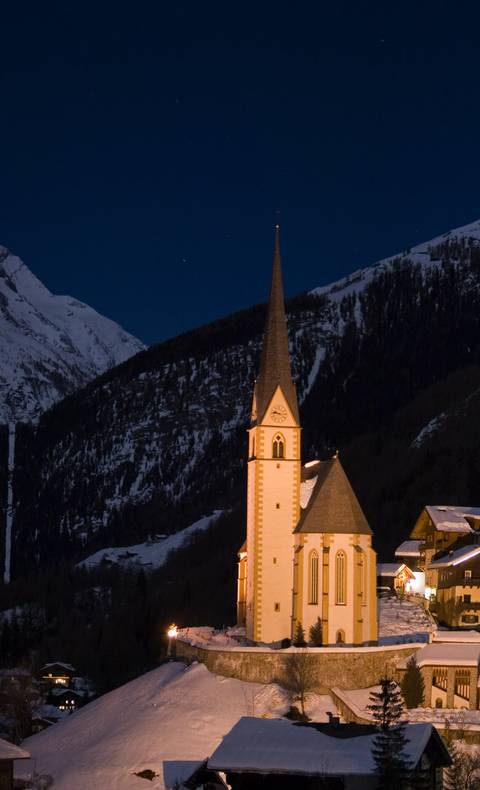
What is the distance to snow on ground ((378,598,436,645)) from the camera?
262 feet

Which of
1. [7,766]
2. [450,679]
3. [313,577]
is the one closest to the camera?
[7,766]

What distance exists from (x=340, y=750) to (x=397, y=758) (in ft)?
9.47

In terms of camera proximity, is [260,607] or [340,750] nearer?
[340,750]

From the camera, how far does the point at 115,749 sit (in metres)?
66.2

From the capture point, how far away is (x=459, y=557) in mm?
91062

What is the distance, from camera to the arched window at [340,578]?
79.3 meters

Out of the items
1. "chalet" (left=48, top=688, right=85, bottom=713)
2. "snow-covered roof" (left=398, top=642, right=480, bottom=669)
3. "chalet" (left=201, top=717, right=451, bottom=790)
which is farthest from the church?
"chalet" (left=48, top=688, right=85, bottom=713)

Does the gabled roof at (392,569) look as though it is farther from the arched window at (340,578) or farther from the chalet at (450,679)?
the chalet at (450,679)

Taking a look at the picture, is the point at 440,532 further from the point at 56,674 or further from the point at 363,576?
the point at 56,674

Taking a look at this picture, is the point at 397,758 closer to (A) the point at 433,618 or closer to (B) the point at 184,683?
(B) the point at 184,683

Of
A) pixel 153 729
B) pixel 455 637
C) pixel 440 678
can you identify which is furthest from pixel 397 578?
pixel 153 729

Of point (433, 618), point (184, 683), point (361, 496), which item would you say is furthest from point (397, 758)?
point (361, 496)

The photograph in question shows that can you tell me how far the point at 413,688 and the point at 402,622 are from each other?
1664 cm

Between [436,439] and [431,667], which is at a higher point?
[436,439]
